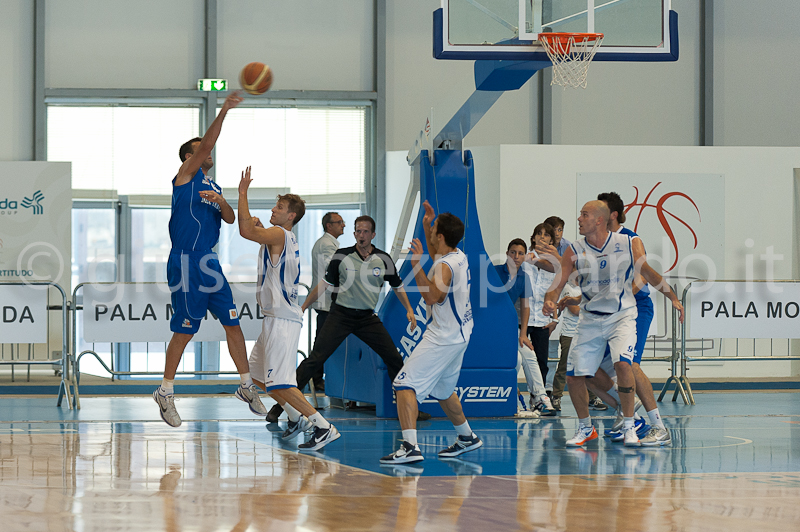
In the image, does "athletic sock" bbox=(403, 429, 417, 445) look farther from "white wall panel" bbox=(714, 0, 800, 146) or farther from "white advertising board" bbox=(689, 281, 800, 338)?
"white wall panel" bbox=(714, 0, 800, 146)

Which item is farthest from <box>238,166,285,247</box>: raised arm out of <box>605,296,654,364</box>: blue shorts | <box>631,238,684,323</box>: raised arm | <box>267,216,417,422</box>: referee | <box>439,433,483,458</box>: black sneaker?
<box>605,296,654,364</box>: blue shorts

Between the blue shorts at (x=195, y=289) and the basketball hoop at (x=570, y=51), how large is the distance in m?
3.24

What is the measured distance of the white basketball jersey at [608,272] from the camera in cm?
734

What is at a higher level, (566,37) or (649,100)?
(649,100)

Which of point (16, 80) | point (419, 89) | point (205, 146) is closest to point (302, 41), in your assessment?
point (419, 89)

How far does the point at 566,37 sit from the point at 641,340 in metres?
2.68

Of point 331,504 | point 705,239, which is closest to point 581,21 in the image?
point 331,504

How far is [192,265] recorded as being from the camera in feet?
22.9

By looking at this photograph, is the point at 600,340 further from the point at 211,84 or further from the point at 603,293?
the point at 211,84

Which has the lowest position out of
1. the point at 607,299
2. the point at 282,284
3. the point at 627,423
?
the point at 627,423

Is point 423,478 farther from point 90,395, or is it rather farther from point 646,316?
point 90,395

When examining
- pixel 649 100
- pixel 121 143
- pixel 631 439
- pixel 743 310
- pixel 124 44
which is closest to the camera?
pixel 631 439

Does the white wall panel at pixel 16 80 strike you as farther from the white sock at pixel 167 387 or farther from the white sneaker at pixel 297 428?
the white sneaker at pixel 297 428

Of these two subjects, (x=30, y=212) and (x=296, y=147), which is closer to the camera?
(x=30, y=212)
